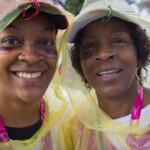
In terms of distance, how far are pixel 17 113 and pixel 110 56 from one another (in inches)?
29.6

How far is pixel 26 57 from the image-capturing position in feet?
3.96

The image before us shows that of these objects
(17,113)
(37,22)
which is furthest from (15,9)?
(17,113)

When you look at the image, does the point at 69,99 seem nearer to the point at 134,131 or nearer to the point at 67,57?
the point at 67,57

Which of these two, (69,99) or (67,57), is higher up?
(67,57)

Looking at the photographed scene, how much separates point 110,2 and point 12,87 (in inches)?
32.3

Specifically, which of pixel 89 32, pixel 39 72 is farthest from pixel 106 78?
pixel 39 72

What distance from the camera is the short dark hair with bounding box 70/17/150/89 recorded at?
4.81 ft

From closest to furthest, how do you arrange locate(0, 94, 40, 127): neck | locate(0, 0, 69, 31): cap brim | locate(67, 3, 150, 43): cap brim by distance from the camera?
locate(0, 0, 69, 31): cap brim < locate(67, 3, 150, 43): cap brim < locate(0, 94, 40, 127): neck

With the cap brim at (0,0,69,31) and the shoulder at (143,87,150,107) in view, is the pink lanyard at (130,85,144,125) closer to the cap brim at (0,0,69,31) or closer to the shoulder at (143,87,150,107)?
the shoulder at (143,87,150,107)

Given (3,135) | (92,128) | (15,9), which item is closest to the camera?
(15,9)

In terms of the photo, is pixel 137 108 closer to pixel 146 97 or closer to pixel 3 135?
pixel 146 97

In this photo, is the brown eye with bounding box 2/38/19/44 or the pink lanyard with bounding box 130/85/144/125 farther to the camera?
the pink lanyard with bounding box 130/85/144/125

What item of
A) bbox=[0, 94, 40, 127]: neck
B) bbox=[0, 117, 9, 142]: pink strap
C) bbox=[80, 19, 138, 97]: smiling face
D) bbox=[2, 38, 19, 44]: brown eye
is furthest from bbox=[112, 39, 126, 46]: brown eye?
bbox=[0, 117, 9, 142]: pink strap

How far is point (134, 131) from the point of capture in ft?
4.28
